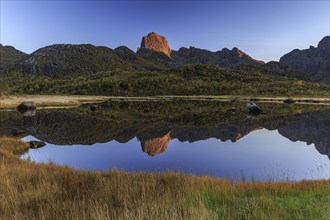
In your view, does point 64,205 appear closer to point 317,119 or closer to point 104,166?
point 104,166

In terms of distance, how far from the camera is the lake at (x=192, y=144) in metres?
19.2

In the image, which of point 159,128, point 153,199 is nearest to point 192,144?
point 159,128

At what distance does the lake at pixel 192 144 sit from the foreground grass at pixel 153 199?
17.0 ft

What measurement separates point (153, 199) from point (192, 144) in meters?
20.3

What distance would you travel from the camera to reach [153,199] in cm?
815

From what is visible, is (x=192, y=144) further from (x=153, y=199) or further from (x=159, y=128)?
(x=153, y=199)

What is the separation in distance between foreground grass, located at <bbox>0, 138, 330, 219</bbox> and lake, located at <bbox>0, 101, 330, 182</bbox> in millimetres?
5176

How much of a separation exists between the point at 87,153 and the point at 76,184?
14.3 m

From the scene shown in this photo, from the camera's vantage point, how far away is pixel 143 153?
78.5ft

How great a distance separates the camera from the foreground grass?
664cm

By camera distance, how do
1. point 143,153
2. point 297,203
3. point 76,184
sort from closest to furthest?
point 297,203, point 76,184, point 143,153

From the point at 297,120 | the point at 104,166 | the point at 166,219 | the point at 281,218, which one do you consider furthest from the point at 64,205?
the point at 297,120

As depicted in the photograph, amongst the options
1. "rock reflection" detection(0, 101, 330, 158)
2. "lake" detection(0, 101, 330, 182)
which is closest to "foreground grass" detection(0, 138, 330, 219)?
"lake" detection(0, 101, 330, 182)

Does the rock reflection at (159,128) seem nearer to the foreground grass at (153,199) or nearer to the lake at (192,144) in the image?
the lake at (192,144)
